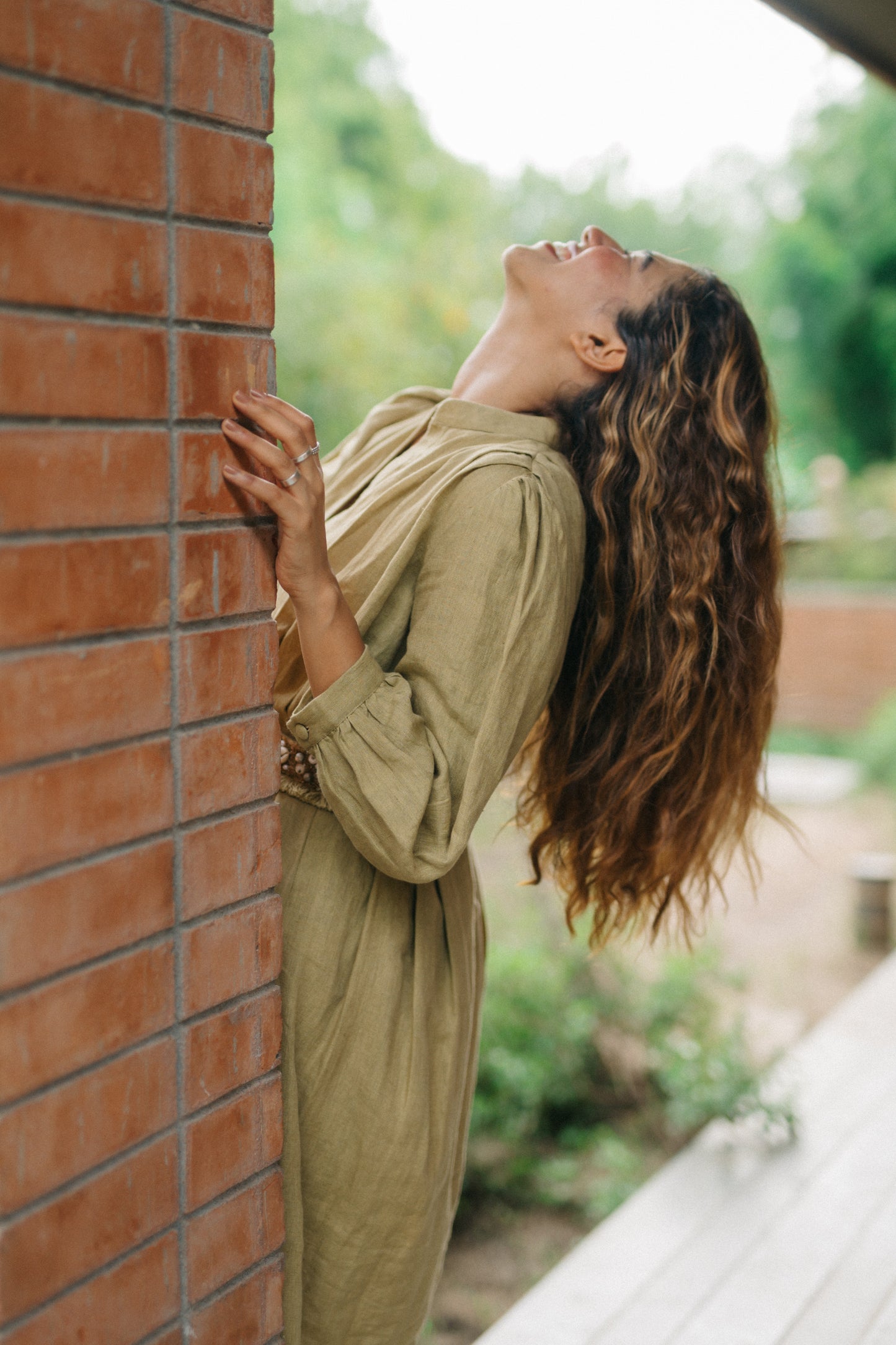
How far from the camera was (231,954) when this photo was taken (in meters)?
1.06

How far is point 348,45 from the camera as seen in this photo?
12750 millimetres

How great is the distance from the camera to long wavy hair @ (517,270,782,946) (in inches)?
60.4

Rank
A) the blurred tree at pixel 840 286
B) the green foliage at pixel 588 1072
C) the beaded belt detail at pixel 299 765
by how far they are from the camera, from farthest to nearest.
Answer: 1. the blurred tree at pixel 840 286
2. the green foliage at pixel 588 1072
3. the beaded belt detail at pixel 299 765

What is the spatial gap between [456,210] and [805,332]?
398 cm

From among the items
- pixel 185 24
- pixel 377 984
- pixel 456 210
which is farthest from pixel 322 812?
pixel 456 210

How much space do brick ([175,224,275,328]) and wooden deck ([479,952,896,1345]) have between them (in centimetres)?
207

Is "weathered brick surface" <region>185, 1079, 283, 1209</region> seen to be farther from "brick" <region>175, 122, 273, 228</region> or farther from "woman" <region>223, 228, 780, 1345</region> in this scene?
"brick" <region>175, 122, 273, 228</region>

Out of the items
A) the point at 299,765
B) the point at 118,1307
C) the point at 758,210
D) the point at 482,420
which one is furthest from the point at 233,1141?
the point at 758,210

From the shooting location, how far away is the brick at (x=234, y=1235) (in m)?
1.04

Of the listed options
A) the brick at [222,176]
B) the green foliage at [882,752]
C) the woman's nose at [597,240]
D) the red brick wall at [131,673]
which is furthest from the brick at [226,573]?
the green foliage at [882,752]

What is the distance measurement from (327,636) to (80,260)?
45cm

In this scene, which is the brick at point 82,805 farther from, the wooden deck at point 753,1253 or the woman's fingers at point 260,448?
the wooden deck at point 753,1253

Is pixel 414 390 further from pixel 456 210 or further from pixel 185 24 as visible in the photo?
pixel 456 210

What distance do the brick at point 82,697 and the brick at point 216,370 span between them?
19cm
